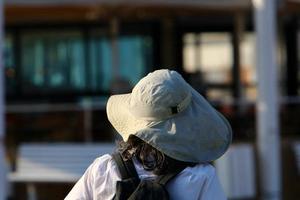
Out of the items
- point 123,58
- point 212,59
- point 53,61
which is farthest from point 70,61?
point 212,59

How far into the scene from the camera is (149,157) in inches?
85.4

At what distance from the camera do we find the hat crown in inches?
84.3

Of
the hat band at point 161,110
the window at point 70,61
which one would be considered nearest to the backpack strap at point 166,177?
the hat band at point 161,110

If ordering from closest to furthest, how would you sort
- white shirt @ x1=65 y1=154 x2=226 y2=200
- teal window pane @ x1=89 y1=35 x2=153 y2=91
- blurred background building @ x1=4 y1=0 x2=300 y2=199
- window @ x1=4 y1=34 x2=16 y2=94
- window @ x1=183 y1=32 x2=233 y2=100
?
white shirt @ x1=65 y1=154 x2=226 y2=200, blurred background building @ x1=4 y1=0 x2=300 y2=199, teal window pane @ x1=89 y1=35 x2=153 y2=91, window @ x1=4 y1=34 x2=16 y2=94, window @ x1=183 y1=32 x2=233 y2=100

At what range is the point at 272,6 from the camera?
650 cm

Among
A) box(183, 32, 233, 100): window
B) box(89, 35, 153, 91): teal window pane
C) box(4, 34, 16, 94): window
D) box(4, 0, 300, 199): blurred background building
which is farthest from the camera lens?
box(183, 32, 233, 100): window

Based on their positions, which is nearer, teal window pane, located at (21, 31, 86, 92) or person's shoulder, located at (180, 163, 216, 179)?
person's shoulder, located at (180, 163, 216, 179)

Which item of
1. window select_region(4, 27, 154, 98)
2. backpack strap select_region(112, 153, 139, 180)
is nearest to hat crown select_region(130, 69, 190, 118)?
backpack strap select_region(112, 153, 139, 180)

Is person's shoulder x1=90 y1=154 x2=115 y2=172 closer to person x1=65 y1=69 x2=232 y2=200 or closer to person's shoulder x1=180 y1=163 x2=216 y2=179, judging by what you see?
person x1=65 y1=69 x2=232 y2=200

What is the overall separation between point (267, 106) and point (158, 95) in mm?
4441

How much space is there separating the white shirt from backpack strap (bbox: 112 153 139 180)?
15mm

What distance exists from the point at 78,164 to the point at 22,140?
12.7 feet

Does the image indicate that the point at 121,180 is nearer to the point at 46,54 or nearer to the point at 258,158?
the point at 258,158

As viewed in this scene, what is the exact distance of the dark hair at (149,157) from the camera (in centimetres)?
214
